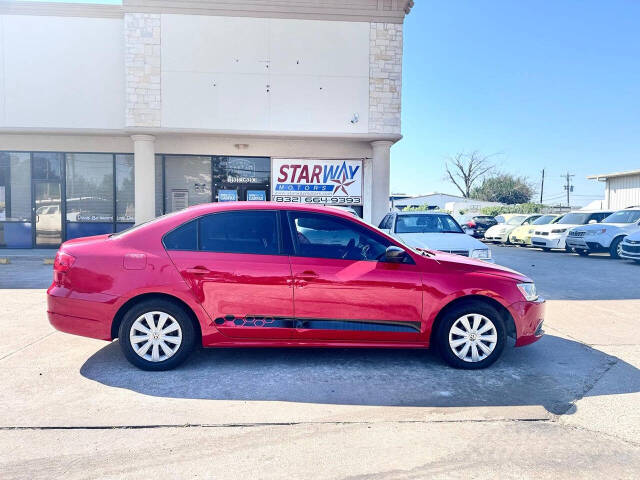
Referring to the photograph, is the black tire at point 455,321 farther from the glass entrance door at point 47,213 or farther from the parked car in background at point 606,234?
the glass entrance door at point 47,213

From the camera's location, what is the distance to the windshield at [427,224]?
10.0m

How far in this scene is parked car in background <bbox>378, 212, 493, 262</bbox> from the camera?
845 centimetres

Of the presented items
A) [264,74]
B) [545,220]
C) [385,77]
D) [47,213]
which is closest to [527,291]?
[385,77]

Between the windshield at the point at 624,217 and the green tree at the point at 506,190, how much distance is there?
47.9m

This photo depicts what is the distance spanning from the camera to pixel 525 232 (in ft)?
A: 68.7

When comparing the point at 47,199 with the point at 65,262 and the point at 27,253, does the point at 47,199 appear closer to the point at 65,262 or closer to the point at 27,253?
the point at 27,253

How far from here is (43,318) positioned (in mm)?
6793

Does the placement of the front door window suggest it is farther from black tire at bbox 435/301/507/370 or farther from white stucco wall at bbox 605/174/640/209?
white stucco wall at bbox 605/174/640/209

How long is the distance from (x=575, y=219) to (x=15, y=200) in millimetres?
19697

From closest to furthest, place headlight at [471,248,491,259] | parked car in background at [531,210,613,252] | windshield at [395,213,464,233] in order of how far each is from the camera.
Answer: headlight at [471,248,491,259] → windshield at [395,213,464,233] → parked car in background at [531,210,613,252]

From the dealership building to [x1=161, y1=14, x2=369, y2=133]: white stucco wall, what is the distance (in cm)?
3

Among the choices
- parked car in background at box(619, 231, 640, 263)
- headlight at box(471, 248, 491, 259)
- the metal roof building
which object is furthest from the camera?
the metal roof building

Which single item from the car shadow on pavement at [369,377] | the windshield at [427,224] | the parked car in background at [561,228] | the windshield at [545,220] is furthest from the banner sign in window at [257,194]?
the windshield at [545,220]

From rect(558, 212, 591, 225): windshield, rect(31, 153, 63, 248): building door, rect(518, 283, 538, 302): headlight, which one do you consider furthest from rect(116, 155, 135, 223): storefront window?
rect(558, 212, 591, 225): windshield
